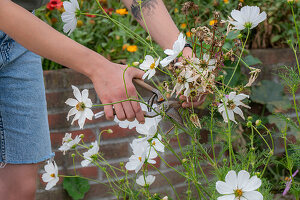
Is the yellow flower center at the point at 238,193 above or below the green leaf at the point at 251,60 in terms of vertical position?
above

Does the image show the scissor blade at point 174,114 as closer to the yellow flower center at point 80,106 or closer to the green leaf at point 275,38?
the yellow flower center at point 80,106

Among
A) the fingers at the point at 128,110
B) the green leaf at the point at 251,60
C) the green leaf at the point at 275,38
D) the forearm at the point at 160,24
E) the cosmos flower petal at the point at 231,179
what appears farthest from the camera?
the green leaf at the point at 275,38

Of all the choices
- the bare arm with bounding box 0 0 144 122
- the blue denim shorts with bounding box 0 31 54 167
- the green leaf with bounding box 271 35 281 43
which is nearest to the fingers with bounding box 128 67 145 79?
the bare arm with bounding box 0 0 144 122

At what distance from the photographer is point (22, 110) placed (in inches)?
45.6

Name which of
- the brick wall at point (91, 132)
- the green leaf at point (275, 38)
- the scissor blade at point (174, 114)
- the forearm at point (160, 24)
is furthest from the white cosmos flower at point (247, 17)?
the green leaf at point (275, 38)

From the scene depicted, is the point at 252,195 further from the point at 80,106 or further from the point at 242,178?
the point at 80,106

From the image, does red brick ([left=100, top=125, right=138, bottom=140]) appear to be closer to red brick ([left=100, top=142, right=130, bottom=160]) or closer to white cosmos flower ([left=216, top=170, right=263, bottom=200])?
red brick ([left=100, top=142, right=130, bottom=160])

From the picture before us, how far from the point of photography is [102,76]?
2.56ft

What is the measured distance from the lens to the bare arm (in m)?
0.77

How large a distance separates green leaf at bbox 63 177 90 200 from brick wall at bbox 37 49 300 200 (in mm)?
24

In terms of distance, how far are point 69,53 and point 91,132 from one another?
2.68 ft

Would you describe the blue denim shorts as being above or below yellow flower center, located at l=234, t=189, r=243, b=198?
below

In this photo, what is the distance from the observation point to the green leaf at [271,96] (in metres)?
1.70

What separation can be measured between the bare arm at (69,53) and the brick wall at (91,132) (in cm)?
73
